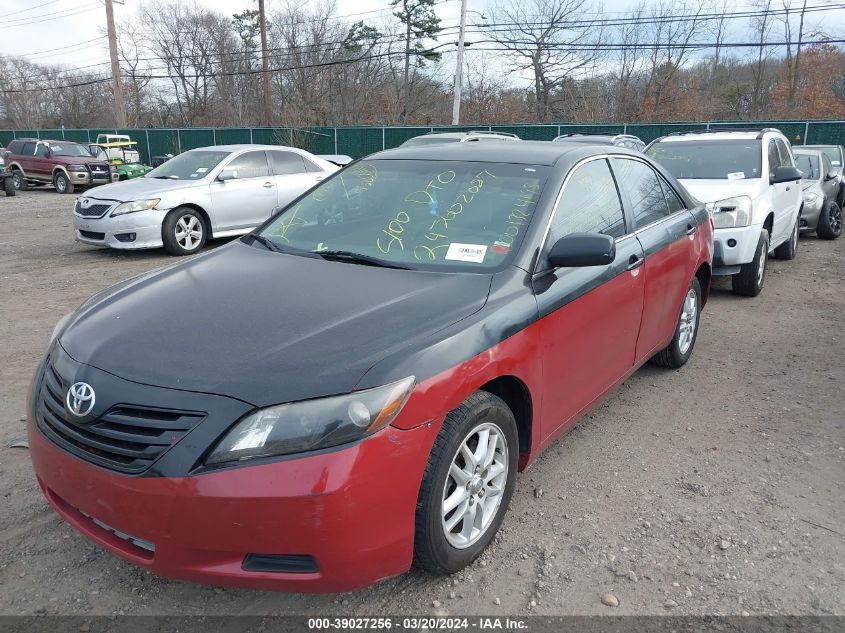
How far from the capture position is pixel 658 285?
4102mm

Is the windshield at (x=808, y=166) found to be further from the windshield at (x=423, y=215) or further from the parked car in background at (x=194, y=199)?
the windshield at (x=423, y=215)

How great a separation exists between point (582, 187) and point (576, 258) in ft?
2.65

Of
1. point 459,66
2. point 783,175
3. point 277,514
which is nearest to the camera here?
point 277,514

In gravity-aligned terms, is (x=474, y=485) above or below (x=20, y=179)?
below

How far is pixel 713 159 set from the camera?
8070 mm

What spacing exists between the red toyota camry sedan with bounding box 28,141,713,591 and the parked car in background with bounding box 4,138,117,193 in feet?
67.8

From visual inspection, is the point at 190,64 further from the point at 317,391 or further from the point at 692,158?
the point at 317,391

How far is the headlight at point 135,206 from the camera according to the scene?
30.4ft

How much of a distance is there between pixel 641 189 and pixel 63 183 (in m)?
21.8

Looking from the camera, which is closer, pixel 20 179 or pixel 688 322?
pixel 688 322

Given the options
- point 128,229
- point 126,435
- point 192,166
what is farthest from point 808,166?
point 126,435

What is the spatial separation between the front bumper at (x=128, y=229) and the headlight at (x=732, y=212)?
23.8 feet

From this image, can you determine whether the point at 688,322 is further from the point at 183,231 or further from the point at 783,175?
the point at 183,231

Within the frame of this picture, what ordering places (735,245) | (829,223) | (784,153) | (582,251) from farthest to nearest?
1. (829,223)
2. (784,153)
3. (735,245)
4. (582,251)
